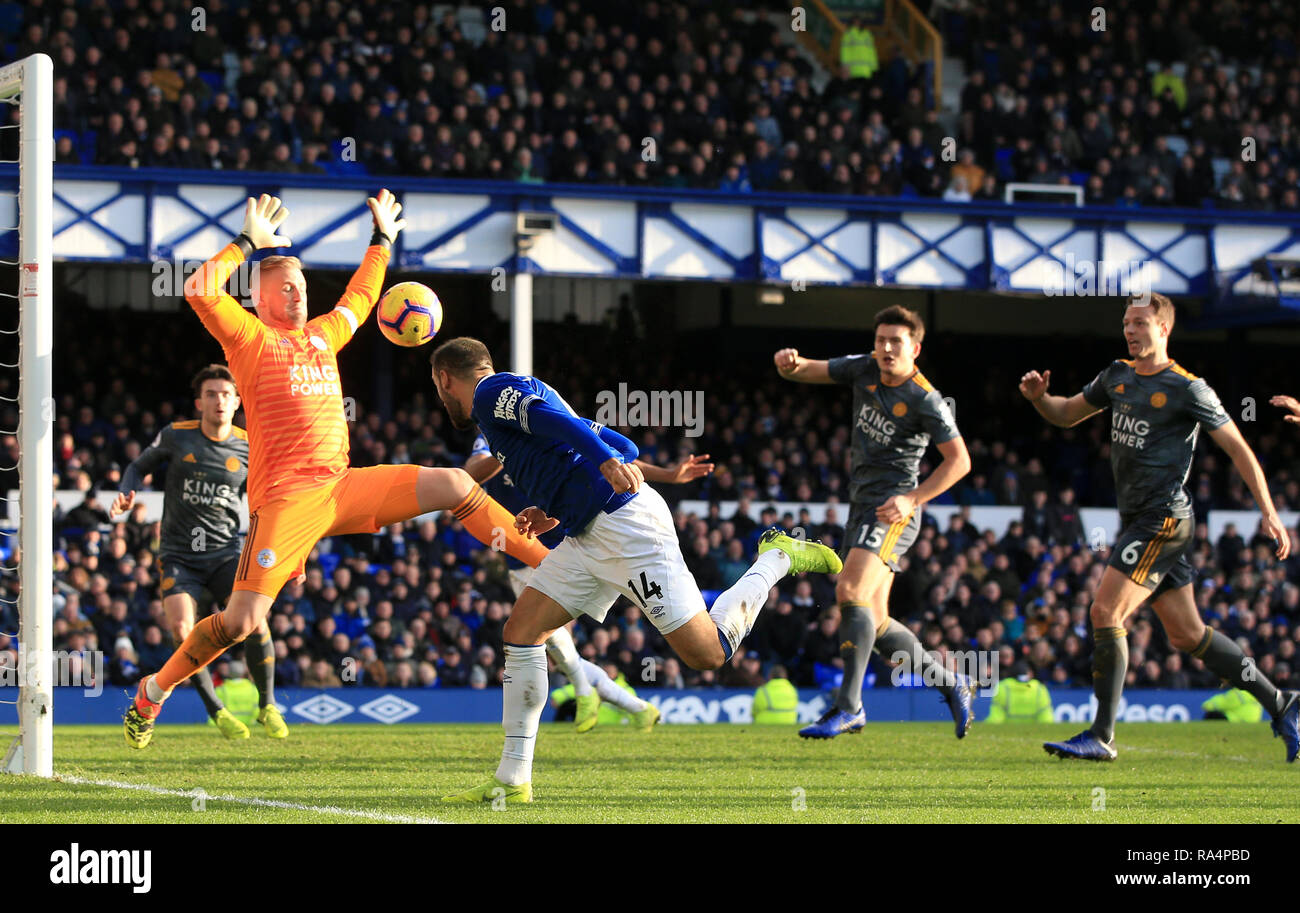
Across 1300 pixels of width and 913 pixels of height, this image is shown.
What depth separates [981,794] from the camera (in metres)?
7.52

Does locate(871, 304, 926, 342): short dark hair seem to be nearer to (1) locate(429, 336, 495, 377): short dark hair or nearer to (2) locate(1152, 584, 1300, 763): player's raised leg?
(2) locate(1152, 584, 1300, 763): player's raised leg

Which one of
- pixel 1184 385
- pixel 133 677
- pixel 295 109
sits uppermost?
pixel 295 109

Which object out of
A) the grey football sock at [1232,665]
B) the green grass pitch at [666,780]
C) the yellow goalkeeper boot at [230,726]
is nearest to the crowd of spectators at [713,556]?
the green grass pitch at [666,780]

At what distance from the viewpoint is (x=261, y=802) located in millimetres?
6641

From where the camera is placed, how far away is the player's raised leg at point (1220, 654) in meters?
9.48

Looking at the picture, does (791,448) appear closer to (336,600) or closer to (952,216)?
(952,216)

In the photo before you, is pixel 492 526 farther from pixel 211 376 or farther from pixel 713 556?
pixel 713 556

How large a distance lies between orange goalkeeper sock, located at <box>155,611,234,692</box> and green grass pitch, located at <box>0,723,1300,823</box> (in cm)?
48

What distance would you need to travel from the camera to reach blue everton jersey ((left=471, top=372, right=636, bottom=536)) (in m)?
6.48

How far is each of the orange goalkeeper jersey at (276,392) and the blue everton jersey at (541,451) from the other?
154cm
